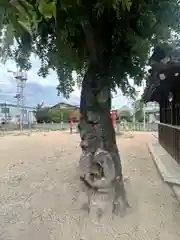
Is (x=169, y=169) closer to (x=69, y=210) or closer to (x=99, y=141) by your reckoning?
(x=69, y=210)

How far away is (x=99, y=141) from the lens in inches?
198

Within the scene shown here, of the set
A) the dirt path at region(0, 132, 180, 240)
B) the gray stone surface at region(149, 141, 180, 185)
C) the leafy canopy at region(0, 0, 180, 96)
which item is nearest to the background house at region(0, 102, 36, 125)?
the gray stone surface at region(149, 141, 180, 185)

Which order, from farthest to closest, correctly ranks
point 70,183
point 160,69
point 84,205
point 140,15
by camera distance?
point 70,183
point 160,69
point 84,205
point 140,15

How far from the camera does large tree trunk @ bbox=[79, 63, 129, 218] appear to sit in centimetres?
487

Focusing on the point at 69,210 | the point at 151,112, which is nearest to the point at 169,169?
the point at 69,210

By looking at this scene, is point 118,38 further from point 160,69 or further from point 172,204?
point 172,204

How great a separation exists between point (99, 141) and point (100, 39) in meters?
1.44

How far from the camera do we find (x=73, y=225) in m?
4.82

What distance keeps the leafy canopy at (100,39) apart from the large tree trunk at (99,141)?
304 mm

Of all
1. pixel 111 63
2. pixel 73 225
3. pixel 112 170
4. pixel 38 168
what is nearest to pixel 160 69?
pixel 111 63

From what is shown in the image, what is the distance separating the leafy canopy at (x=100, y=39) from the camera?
386 cm

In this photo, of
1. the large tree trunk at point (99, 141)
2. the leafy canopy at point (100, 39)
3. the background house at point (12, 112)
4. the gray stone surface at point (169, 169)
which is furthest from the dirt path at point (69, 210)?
the background house at point (12, 112)

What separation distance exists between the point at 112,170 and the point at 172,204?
1.34 metres

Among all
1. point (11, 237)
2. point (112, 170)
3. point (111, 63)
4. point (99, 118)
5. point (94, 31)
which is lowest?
point (11, 237)
